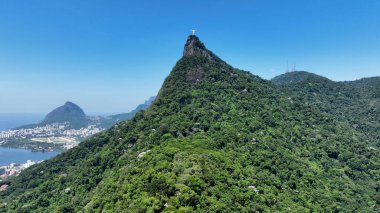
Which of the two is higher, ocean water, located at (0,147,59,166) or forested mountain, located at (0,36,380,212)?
forested mountain, located at (0,36,380,212)

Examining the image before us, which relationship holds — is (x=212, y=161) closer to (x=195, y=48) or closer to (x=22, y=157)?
(x=195, y=48)

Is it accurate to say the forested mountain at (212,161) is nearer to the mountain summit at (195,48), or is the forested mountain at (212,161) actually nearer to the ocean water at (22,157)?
the mountain summit at (195,48)

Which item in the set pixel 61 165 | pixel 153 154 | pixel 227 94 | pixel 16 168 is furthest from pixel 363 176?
pixel 16 168

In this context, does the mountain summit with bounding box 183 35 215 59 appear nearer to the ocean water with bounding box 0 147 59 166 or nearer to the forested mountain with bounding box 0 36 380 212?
the forested mountain with bounding box 0 36 380 212

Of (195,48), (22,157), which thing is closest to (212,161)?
(195,48)

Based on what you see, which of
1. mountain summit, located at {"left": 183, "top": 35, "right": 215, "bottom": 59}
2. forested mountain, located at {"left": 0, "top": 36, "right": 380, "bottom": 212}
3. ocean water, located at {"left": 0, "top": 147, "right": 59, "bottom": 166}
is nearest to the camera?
forested mountain, located at {"left": 0, "top": 36, "right": 380, "bottom": 212}

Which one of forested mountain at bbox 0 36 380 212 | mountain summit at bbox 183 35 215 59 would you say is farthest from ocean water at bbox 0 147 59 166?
mountain summit at bbox 183 35 215 59

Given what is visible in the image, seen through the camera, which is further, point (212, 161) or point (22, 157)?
point (22, 157)

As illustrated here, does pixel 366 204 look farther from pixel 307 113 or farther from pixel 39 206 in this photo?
pixel 39 206

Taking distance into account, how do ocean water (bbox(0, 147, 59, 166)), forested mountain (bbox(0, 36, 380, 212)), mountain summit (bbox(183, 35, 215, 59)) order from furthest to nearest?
ocean water (bbox(0, 147, 59, 166)) → mountain summit (bbox(183, 35, 215, 59)) → forested mountain (bbox(0, 36, 380, 212))
